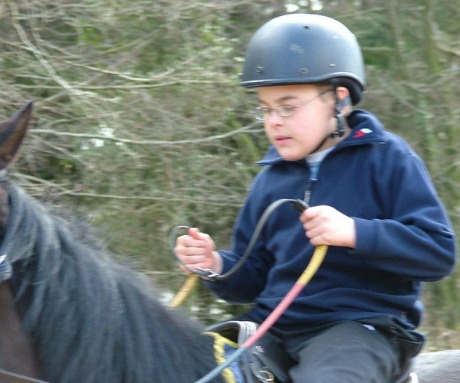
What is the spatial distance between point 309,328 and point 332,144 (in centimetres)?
64

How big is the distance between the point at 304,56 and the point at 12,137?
109cm

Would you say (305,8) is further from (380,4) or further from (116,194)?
(116,194)

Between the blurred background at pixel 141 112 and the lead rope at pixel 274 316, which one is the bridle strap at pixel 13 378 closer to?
the lead rope at pixel 274 316

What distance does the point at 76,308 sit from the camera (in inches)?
91.6

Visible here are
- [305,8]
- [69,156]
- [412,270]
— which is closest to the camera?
[412,270]

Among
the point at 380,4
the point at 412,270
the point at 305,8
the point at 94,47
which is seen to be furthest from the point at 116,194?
the point at 412,270

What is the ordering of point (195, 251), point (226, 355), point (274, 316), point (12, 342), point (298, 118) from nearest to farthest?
point (12, 342)
point (274, 316)
point (226, 355)
point (298, 118)
point (195, 251)

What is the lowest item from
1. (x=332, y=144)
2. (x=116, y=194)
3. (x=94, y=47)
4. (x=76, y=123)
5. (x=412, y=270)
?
(x=116, y=194)

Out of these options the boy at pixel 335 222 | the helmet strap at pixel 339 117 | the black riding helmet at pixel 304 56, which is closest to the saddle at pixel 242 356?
the boy at pixel 335 222

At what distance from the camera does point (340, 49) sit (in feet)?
9.82

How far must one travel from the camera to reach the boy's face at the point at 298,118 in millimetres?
2908

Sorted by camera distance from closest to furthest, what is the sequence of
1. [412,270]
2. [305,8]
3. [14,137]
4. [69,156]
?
[14,137] < [412,270] < [69,156] < [305,8]

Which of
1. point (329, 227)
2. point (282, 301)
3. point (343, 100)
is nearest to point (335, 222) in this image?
point (329, 227)

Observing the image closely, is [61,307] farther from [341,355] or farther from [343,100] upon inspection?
[343,100]
